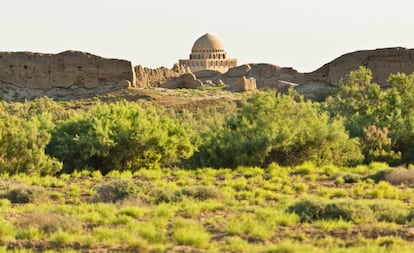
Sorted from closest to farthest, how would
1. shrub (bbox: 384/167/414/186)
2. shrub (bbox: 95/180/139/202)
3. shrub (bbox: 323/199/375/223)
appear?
shrub (bbox: 323/199/375/223), shrub (bbox: 95/180/139/202), shrub (bbox: 384/167/414/186)

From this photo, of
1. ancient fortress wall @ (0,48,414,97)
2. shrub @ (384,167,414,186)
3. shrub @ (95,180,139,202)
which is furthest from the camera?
ancient fortress wall @ (0,48,414,97)

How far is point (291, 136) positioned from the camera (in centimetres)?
1984

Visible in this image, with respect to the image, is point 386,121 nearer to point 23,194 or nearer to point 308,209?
point 308,209

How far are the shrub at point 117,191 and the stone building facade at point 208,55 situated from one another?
226ft

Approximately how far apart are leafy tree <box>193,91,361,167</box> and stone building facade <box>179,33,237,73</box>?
61391 millimetres

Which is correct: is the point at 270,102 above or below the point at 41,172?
above

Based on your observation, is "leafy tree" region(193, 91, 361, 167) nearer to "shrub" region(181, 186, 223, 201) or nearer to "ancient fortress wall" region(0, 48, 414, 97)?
"shrub" region(181, 186, 223, 201)

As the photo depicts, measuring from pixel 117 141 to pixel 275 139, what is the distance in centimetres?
421

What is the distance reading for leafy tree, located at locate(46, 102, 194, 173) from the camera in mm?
19953

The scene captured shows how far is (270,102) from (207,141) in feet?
6.78

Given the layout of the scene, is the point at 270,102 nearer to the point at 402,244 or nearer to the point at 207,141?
the point at 207,141

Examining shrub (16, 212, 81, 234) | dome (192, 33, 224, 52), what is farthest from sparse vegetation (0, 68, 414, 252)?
dome (192, 33, 224, 52)

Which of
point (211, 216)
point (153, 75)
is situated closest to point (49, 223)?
point (211, 216)

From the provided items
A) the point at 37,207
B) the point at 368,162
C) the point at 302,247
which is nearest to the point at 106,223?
the point at 37,207
